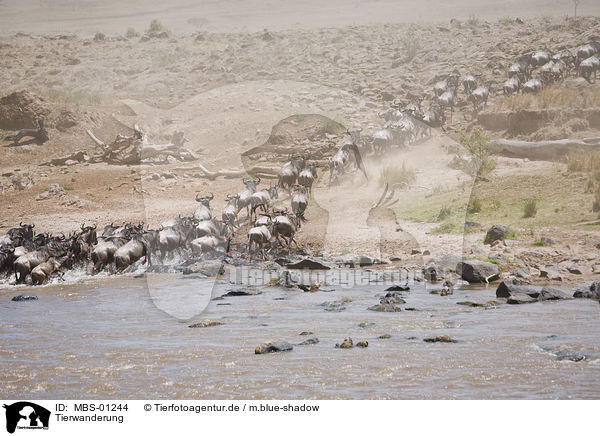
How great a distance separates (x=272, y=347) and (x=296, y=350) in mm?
284

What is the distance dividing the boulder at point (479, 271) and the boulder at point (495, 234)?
184 centimetres

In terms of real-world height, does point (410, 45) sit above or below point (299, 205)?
above

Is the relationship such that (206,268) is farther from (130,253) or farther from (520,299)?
(520,299)

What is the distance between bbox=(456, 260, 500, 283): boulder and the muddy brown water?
31.1 inches

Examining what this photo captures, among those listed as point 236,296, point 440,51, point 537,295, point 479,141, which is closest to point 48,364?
point 236,296

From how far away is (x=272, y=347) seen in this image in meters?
8.38

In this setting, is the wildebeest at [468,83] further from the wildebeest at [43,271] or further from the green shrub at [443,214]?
the wildebeest at [43,271]

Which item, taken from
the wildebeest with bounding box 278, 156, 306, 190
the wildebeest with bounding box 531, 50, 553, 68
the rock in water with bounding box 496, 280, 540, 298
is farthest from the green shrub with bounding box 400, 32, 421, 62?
the rock in water with bounding box 496, 280, 540, 298

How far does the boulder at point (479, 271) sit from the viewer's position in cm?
1238

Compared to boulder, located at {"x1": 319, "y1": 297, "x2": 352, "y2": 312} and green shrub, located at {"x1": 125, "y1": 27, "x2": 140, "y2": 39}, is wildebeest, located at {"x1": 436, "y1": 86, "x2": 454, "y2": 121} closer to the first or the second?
boulder, located at {"x1": 319, "y1": 297, "x2": 352, "y2": 312}

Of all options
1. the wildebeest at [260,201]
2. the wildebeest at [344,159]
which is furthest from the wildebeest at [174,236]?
the wildebeest at [344,159]

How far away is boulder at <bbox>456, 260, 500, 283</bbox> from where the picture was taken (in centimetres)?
1238

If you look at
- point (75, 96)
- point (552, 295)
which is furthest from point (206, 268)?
point (75, 96)

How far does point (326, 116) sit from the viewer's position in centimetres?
2616
